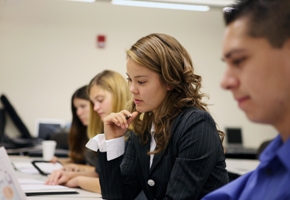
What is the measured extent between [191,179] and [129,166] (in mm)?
421

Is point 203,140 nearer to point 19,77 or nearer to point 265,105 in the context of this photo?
point 265,105

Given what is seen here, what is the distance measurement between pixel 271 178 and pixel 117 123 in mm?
933

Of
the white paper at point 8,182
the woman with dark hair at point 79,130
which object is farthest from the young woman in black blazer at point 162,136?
the woman with dark hair at point 79,130

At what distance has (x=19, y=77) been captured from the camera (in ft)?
16.5

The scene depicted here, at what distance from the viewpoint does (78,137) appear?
121 inches

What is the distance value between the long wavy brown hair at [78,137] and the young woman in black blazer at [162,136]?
126 centimetres

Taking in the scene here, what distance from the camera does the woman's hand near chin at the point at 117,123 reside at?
5.71 ft

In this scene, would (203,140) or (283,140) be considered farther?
(203,140)

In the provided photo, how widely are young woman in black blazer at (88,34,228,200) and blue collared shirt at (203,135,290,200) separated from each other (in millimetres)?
463

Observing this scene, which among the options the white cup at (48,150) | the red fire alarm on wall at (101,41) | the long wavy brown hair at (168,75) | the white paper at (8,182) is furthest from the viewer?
the red fire alarm on wall at (101,41)

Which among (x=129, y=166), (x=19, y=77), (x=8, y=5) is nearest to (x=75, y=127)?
(x=129, y=166)

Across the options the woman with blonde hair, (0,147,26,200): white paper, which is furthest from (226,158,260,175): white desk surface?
(0,147,26,200): white paper

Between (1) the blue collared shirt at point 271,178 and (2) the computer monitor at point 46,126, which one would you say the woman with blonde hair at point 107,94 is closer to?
(1) the blue collared shirt at point 271,178

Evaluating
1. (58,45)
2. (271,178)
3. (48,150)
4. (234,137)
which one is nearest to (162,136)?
(271,178)
